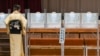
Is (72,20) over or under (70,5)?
under

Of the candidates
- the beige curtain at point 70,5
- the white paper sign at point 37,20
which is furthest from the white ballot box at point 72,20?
the beige curtain at point 70,5

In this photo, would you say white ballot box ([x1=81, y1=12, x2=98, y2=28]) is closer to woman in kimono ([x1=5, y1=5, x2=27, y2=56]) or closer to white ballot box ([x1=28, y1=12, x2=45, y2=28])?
white ballot box ([x1=28, y1=12, x2=45, y2=28])

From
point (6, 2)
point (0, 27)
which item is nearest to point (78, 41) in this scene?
point (0, 27)

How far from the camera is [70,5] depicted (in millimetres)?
12312

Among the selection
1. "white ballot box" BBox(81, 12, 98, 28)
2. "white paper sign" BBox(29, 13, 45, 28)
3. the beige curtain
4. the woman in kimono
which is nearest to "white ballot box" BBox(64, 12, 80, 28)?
"white ballot box" BBox(81, 12, 98, 28)

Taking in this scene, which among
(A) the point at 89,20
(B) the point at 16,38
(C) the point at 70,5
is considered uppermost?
(C) the point at 70,5

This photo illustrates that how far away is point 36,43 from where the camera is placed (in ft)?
22.3

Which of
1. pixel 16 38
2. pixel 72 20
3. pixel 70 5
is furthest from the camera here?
pixel 70 5

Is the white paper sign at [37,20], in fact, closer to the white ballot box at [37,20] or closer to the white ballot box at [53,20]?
the white ballot box at [37,20]

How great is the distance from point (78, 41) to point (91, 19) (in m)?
0.89

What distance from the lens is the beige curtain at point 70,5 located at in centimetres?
1224

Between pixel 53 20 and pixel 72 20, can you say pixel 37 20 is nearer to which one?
pixel 53 20

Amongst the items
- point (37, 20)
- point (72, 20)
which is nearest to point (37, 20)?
point (37, 20)

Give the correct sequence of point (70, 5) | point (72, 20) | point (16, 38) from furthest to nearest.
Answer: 1. point (70, 5)
2. point (72, 20)
3. point (16, 38)
